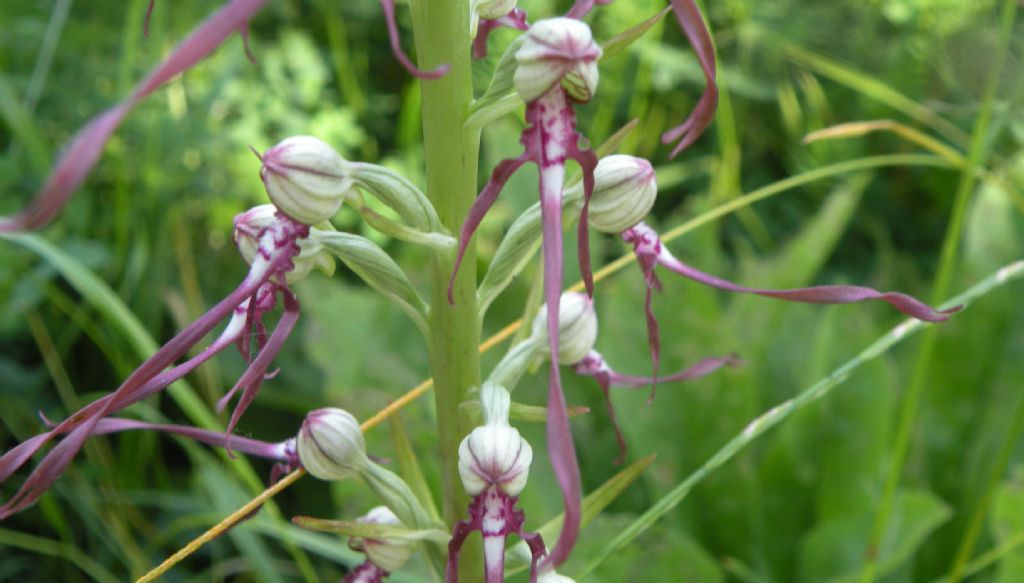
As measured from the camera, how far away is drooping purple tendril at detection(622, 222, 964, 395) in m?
0.75

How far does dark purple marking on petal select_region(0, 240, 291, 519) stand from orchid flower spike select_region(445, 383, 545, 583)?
0.18 m

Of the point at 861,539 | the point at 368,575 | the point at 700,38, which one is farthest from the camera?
the point at 861,539

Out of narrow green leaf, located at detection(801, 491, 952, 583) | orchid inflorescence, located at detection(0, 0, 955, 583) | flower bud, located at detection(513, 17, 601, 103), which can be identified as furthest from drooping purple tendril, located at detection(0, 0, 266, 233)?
narrow green leaf, located at detection(801, 491, 952, 583)

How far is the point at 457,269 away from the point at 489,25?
29 cm

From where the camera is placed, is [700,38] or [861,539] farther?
[861,539]

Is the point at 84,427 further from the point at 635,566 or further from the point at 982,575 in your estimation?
the point at 982,575

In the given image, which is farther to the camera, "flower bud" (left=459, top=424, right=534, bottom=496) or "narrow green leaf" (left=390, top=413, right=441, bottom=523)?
"narrow green leaf" (left=390, top=413, right=441, bottom=523)

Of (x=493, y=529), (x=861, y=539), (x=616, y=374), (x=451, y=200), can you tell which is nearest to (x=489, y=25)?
(x=451, y=200)

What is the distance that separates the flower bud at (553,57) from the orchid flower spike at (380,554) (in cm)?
35

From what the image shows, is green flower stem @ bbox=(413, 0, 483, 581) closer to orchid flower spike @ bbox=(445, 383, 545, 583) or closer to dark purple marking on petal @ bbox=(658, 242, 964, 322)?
orchid flower spike @ bbox=(445, 383, 545, 583)

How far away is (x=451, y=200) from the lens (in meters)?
0.77

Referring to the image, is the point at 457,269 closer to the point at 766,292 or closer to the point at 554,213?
the point at 554,213

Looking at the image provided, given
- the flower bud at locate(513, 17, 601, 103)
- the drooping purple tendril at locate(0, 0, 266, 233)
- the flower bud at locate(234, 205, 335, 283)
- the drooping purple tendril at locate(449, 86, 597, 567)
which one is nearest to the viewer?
the drooping purple tendril at locate(0, 0, 266, 233)

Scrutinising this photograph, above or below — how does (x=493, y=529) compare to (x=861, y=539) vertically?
above
